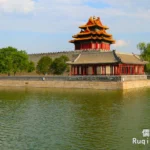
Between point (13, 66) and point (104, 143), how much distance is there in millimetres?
43545

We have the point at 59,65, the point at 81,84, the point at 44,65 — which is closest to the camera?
the point at 81,84

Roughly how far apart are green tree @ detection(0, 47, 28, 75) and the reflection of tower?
13813mm

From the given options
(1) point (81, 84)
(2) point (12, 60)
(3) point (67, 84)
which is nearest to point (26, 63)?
(2) point (12, 60)

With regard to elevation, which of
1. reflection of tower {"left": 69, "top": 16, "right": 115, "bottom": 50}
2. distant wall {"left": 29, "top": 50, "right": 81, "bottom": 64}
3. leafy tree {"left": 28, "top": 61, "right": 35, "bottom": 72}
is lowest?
leafy tree {"left": 28, "top": 61, "right": 35, "bottom": 72}

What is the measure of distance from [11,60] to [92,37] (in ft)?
60.3

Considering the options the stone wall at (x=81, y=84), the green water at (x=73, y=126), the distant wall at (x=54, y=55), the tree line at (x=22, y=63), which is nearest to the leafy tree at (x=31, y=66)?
the tree line at (x=22, y=63)

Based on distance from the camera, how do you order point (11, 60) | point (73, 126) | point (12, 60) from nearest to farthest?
point (73, 126), point (11, 60), point (12, 60)

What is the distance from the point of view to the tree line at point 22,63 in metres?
54.5

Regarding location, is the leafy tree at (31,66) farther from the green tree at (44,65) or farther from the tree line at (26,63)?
the green tree at (44,65)

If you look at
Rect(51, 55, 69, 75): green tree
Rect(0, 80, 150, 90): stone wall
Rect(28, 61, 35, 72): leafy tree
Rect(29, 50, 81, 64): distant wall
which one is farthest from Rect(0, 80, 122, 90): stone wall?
Rect(29, 50, 81, 64): distant wall

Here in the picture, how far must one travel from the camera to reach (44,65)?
58.4 m

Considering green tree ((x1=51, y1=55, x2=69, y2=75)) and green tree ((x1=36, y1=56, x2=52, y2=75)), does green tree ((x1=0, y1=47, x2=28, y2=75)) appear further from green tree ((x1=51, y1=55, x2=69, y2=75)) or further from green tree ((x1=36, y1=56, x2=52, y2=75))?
green tree ((x1=51, y1=55, x2=69, y2=75))

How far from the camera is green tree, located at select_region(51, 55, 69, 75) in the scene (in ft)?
186

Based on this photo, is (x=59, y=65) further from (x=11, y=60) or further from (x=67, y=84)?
(x=67, y=84)
